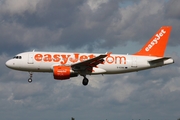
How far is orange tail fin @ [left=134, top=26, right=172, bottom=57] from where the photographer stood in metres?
82.7

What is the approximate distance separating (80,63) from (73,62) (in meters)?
2.32

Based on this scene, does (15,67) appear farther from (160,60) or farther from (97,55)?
(160,60)

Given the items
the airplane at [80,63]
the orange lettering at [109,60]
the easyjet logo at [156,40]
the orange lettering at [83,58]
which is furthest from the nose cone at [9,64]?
the easyjet logo at [156,40]

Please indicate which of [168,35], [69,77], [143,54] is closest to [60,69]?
[69,77]

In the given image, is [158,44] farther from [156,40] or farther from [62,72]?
[62,72]

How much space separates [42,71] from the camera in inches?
3027

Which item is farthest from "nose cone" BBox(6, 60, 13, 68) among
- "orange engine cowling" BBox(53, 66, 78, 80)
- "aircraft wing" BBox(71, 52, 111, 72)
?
"aircraft wing" BBox(71, 52, 111, 72)

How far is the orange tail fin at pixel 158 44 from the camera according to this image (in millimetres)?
82738

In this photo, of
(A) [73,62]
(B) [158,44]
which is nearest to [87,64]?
(A) [73,62]

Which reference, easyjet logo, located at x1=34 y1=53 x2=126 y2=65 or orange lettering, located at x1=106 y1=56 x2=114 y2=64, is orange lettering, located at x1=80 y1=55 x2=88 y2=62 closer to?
easyjet logo, located at x1=34 y1=53 x2=126 y2=65

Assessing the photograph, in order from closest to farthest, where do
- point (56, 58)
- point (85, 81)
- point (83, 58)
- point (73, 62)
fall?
point (56, 58), point (73, 62), point (83, 58), point (85, 81)

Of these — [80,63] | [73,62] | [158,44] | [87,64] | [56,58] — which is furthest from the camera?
[158,44]

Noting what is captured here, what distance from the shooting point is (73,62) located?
253ft

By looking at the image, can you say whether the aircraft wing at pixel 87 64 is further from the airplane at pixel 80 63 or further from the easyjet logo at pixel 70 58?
the easyjet logo at pixel 70 58
